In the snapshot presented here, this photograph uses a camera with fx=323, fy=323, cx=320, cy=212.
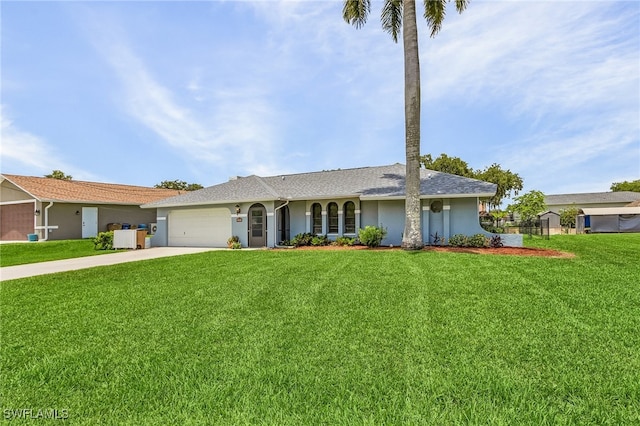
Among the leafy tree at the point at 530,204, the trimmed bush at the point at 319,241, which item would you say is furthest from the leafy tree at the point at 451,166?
the trimmed bush at the point at 319,241

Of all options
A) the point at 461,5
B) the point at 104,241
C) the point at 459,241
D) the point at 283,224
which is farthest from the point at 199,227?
the point at 461,5

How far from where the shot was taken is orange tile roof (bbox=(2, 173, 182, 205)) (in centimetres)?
2045

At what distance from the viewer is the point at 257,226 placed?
1781 cm

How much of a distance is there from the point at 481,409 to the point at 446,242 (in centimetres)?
1317

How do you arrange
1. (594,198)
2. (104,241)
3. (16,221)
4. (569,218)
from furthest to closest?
1. (594,198)
2. (569,218)
3. (16,221)
4. (104,241)

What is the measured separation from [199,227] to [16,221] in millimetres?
13440

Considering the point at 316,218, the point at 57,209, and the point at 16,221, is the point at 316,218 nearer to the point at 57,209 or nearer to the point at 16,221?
the point at 57,209

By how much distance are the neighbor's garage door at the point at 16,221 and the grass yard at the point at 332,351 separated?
725 inches

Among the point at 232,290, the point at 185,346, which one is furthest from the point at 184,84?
the point at 185,346

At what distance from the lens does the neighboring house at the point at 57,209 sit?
20.2 metres

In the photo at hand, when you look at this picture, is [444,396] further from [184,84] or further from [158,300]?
[184,84]

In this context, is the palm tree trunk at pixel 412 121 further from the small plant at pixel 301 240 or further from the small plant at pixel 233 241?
the small plant at pixel 233 241

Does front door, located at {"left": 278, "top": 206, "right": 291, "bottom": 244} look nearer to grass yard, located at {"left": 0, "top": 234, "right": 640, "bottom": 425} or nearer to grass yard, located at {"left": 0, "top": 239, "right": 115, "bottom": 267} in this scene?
grass yard, located at {"left": 0, "top": 239, "right": 115, "bottom": 267}

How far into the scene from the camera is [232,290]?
695 centimetres
